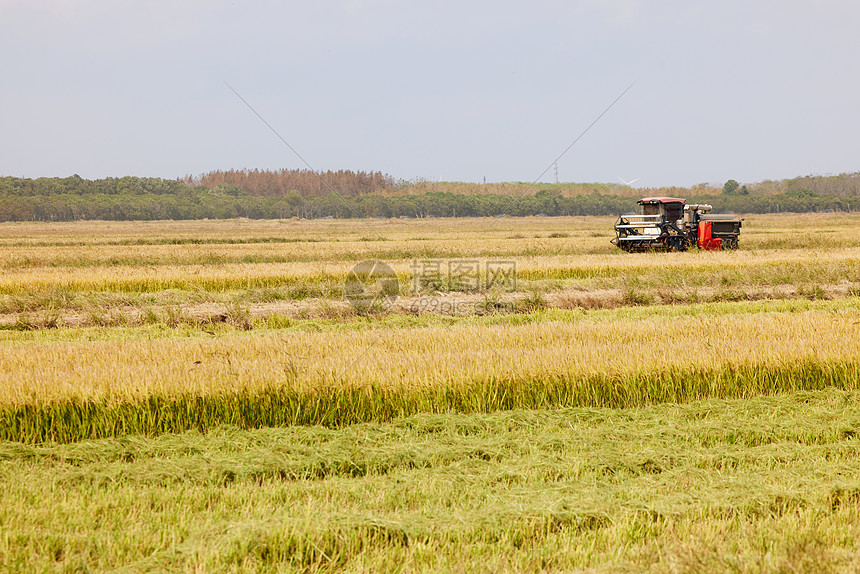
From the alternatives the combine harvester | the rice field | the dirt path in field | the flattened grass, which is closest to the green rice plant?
the rice field

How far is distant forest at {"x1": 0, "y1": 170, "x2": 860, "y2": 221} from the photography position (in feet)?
342

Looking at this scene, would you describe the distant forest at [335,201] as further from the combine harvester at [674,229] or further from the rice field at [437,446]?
the rice field at [437,446]

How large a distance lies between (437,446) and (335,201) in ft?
A: 363

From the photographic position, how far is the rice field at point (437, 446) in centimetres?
403

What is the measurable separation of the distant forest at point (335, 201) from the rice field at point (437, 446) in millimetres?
86418

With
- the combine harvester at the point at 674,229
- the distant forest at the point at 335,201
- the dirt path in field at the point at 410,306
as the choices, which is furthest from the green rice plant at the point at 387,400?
the distant forest at the point at 335,201

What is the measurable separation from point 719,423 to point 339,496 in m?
3.94

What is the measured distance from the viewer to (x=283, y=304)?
16.0 metres

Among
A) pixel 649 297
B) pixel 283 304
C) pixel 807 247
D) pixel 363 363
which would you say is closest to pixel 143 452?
pixel 363 363

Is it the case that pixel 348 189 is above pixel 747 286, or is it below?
above

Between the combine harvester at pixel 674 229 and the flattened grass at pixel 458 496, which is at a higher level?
the combine harvester at pixel 674 229

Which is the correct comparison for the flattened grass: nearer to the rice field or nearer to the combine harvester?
the rice field

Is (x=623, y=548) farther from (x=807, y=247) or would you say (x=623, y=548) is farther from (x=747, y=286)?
(x=807, y=247)

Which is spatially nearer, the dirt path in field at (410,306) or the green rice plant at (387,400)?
the green rice plant at (387,400)
